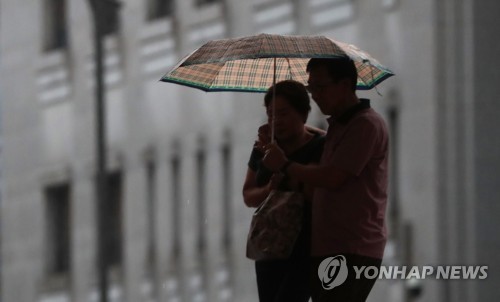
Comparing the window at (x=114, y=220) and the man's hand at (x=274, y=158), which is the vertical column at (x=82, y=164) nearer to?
the window at (x=114, y=220)

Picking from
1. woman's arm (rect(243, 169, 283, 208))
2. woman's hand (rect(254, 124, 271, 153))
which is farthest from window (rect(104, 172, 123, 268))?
woman's hand (rect(254, 124, 271, 153))

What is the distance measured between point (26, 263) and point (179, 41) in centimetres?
588

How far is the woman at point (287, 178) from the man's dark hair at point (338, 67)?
15cm

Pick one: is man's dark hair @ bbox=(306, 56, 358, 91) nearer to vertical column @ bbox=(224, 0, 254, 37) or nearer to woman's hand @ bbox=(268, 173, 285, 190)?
woman's hand @ bbox=(268, 173, 285, 190)

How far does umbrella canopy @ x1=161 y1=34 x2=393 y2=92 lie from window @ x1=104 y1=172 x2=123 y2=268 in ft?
78.1

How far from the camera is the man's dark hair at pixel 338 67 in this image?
6969mm

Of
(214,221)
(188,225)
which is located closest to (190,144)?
(188,225)

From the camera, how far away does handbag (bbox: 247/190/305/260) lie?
6930mm

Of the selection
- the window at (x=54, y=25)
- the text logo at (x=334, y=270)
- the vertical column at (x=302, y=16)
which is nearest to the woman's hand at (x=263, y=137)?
the text logo at (x=334, y=270)

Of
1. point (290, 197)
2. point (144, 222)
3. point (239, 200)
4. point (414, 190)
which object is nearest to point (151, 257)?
point (144, 222)

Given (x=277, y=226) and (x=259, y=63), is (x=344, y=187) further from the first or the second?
(x=259, y=63)

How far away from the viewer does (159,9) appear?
3212 centimetres

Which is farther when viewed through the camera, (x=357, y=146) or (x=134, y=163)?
(x=134, y=163)

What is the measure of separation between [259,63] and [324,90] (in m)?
1.17
